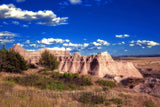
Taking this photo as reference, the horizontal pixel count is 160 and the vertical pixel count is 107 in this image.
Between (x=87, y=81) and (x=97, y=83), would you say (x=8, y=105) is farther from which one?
(x=97, y=83)

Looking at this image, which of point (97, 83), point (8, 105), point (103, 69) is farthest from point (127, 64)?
point (8, 105)

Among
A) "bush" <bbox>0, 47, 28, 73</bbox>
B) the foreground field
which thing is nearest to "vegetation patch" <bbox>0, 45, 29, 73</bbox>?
"bush" <bbox>0, 47, 28, 73</bbox>

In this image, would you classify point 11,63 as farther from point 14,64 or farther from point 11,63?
point 14,64

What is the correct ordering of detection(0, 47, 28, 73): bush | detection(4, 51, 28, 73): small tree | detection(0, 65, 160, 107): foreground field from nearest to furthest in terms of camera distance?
1. detection(0, 65, 160, 107): foreground field
2. detection(0, 47, 28, 73): bush
3. detection(4, 51, 28, 73): small tree

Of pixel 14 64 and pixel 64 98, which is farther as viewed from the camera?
pixel 14 64

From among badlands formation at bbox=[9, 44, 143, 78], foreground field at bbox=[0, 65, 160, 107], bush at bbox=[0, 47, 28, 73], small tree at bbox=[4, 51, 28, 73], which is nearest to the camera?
foreground field at bbox=[0, 65, 160, 107]

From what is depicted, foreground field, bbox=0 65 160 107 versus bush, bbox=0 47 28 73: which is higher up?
bush, bbox=0 47 28 73

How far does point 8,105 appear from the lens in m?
4.61

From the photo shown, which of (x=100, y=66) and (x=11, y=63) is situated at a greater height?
(x=11, y=63)

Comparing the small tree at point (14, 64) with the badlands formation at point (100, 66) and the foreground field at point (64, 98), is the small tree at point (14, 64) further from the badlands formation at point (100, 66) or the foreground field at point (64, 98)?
the badlands formation at point (100, 66)

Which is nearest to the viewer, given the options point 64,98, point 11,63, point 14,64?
point 64,98

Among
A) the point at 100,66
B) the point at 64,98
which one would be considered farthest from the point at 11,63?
the point at 100,66

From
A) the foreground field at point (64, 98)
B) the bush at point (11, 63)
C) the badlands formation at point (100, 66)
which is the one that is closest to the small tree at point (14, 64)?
the bush at point (11, 63)

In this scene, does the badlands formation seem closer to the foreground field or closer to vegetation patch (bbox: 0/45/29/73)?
vegetation patch (bbox: 0/45/29/73)
